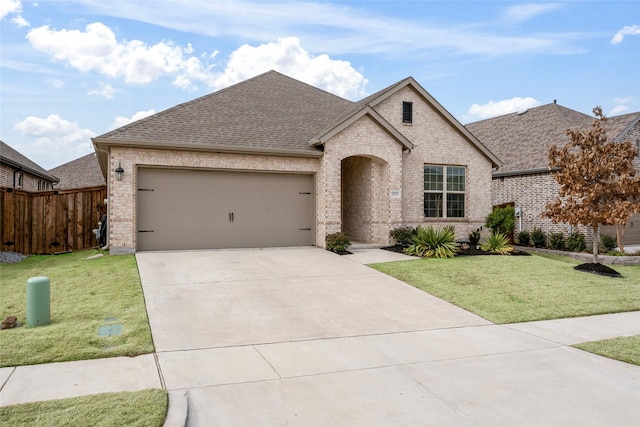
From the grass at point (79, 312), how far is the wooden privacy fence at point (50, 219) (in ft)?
9.47

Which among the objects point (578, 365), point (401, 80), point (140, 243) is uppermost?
point (401, 80)

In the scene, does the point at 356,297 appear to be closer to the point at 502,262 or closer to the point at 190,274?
the point at 190,274

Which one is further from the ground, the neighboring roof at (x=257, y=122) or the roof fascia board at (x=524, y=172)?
the neighboring roof at (x=257, y=122)

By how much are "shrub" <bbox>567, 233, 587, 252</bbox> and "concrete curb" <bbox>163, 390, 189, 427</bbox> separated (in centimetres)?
1793

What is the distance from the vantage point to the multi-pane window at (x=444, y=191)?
59.4 feet

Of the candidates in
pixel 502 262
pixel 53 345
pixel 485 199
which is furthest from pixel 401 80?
pixel 53 345

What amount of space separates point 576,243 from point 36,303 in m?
18.6

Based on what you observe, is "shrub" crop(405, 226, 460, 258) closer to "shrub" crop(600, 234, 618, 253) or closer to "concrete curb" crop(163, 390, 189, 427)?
"shrub" crop(600, 234, 618, 253)

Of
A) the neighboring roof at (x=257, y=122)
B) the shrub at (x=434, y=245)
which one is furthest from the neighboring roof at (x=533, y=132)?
the shrub at (x=434, y=245)

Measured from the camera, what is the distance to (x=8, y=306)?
8.04 m

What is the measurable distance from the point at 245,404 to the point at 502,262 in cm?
1127

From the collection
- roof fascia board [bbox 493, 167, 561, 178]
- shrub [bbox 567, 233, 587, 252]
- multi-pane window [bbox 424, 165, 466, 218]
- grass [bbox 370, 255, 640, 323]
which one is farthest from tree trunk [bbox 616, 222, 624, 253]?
multi-pane window [bbox 424, 165, 466, 218]

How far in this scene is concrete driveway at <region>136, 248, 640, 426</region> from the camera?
14.3 ft

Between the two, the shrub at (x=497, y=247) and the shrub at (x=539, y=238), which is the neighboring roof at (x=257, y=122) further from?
the shrub at (x=497, y=247)
